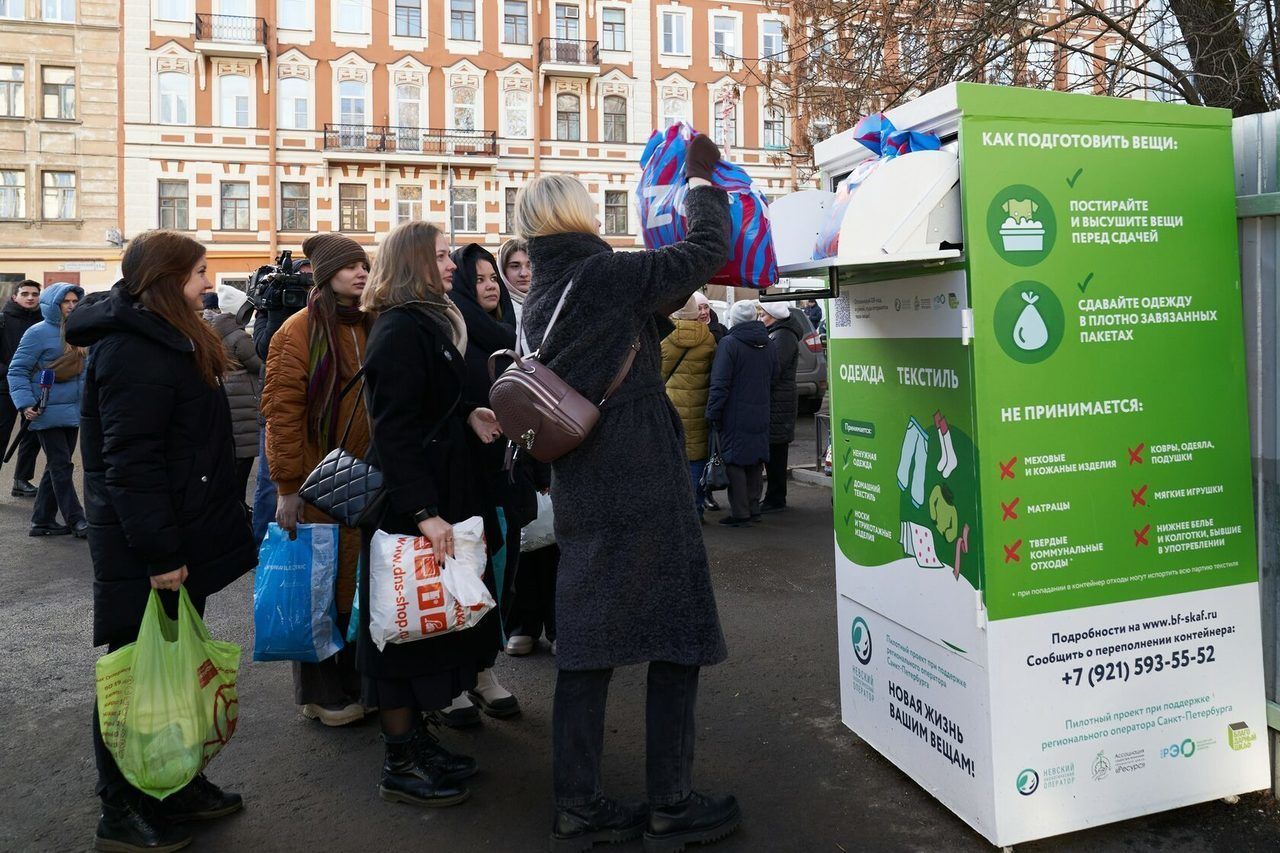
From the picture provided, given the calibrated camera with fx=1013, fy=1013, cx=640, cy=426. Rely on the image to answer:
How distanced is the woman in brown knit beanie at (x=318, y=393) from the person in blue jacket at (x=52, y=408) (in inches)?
197

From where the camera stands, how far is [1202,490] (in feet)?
10.2

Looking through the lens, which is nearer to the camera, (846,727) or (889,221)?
(889,221)

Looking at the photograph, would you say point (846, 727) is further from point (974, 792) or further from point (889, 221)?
point (889, 221)

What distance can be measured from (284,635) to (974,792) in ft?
8.13

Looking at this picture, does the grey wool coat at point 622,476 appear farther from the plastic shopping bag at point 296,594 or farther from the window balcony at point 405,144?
the window balcony at point 405,144

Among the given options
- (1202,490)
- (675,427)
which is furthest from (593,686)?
(1202,490)

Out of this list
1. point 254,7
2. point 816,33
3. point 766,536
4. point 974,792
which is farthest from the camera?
point 254,7

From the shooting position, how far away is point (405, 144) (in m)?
35.9

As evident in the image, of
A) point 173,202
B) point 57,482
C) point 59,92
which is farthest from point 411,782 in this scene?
point 59,92

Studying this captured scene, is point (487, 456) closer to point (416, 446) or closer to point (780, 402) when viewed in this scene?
point (416, 446)

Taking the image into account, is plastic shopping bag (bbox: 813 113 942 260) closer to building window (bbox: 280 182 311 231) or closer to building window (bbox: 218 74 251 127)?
building window (bbox: 280 182 311 231)

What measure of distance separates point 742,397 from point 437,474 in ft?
16.7

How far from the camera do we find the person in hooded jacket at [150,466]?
310 cm

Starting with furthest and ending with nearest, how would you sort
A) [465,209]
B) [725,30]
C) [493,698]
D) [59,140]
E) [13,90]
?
[725,30] → [465,209] → [59,140] → [13,90] → [493,698]
